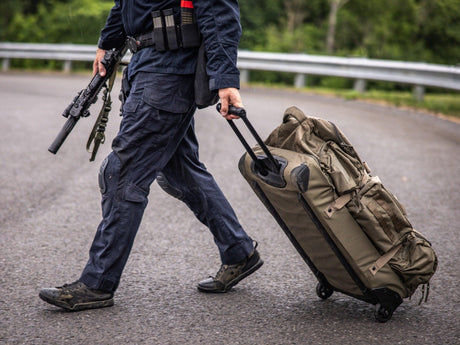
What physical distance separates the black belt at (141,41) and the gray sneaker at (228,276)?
121cm

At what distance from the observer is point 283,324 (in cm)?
314

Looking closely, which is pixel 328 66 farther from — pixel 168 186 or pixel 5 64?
pixel 168 186

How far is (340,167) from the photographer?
3.10 m

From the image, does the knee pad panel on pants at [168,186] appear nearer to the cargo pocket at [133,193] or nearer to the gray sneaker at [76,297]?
the cargo pocket at [133,193]

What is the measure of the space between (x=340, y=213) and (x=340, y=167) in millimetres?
209

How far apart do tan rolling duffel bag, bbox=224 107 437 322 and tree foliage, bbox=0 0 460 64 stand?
1834 cm

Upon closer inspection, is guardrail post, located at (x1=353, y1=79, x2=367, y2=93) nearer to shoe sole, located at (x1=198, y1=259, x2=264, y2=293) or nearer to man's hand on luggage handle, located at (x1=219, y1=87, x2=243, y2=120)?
shoe sole, located at (x1=198, y1=259, x2=264, y2=293)

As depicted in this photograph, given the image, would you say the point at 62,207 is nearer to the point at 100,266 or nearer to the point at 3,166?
the point at 3,166

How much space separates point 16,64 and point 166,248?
18.3m

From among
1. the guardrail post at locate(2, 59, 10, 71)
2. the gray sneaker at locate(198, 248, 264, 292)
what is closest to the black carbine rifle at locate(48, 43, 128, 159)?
the gray sneaker at locate(198, 248, 264, 292)

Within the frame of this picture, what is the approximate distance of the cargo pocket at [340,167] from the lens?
9.97ft

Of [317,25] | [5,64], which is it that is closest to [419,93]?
[5,64]

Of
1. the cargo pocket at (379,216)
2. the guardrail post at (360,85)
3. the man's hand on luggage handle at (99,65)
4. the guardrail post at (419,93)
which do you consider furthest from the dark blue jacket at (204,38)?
the guardrail post at (360,85)

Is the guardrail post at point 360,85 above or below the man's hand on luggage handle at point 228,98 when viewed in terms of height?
below
